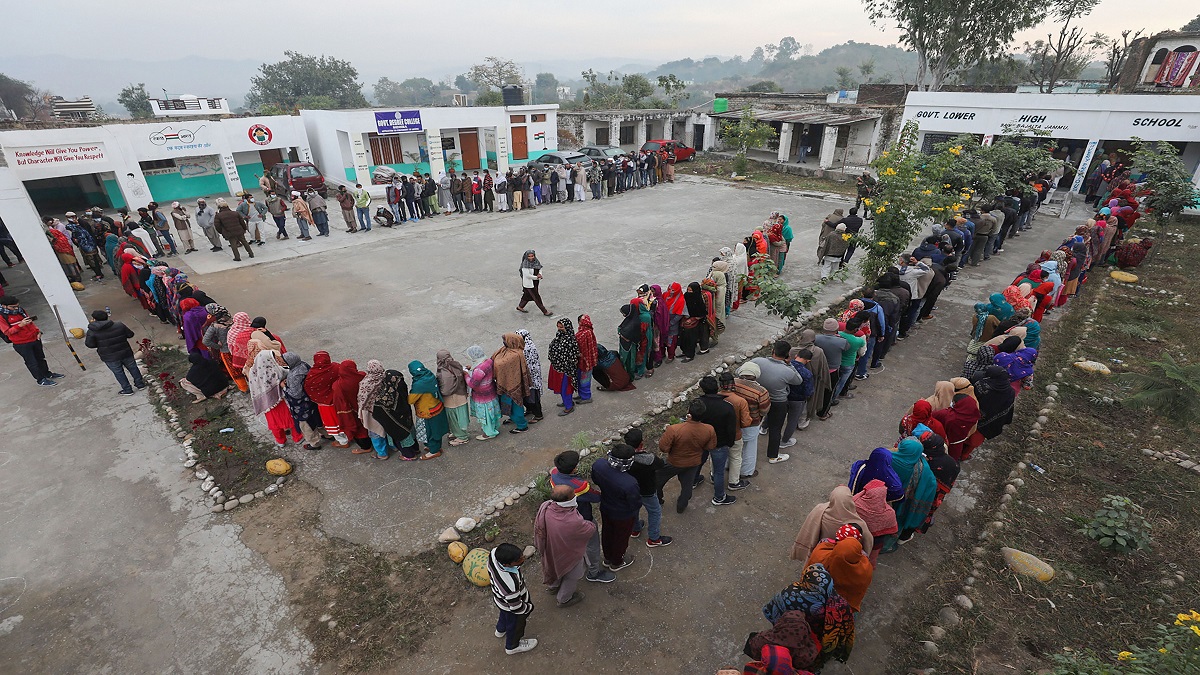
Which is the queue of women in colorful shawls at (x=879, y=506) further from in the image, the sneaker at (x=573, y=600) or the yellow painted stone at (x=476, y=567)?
the yellow painted stone at (x=476, y=567)

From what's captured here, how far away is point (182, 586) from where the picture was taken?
4617 mm

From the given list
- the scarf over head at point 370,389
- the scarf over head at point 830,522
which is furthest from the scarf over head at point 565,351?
the scarf over head at point 830,522

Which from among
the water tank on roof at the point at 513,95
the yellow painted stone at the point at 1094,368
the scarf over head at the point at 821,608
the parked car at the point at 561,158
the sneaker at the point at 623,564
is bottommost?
the sneaker at the point at 623,564

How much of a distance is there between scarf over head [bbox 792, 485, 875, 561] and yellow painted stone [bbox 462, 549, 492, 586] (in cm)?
254

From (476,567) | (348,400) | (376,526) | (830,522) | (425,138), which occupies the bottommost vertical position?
(376,526)

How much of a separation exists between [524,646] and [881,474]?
10.1ft

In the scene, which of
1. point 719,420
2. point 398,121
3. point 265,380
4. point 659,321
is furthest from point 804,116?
point 265,380

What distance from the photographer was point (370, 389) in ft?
18.5

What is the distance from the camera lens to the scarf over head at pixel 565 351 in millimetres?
6430

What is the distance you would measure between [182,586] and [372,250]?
1042 centimetres

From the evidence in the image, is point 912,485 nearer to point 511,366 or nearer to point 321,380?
point 511,366

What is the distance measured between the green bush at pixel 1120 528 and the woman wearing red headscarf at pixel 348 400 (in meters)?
7.27

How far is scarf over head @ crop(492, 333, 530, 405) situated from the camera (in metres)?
5.99

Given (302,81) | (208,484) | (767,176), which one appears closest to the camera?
(208,484)
